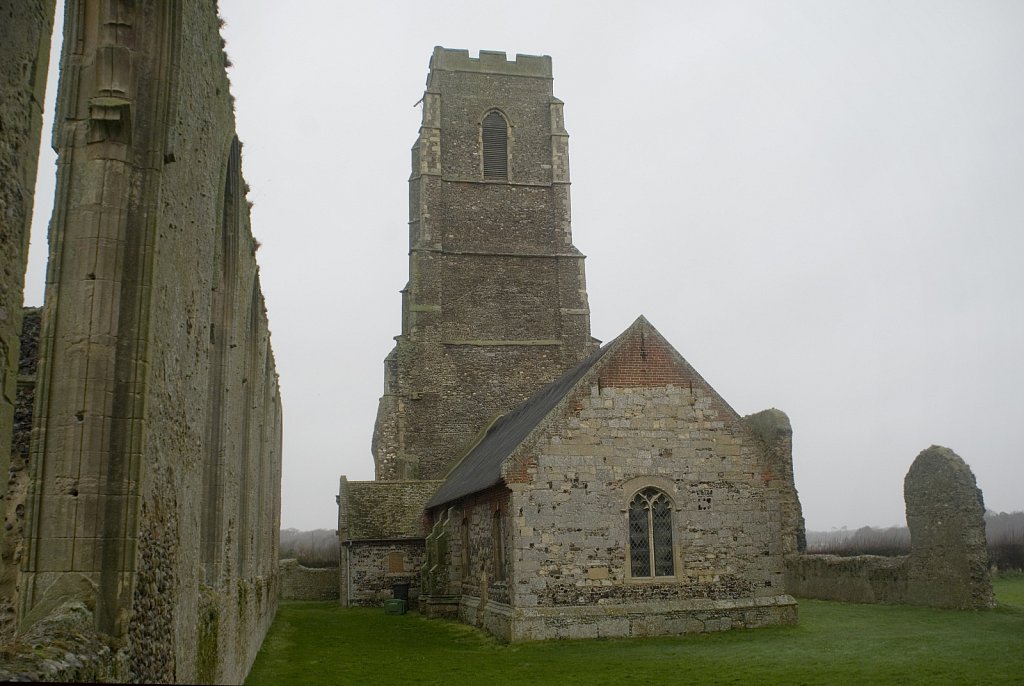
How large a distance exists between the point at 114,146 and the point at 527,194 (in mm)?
28204

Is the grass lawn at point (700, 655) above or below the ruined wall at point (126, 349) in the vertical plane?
below

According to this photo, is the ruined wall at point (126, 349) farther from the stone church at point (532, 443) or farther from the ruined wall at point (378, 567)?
the ruined wall at point (378, 567)

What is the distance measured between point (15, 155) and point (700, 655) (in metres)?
11.6

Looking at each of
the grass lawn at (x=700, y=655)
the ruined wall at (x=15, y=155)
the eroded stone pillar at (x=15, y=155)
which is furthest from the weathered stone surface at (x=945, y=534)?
the ruined wall at (x=15, y=155)

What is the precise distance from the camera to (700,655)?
41.9 feet

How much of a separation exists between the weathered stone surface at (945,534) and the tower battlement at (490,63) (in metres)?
21.6

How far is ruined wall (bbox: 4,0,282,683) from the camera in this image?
185 inches

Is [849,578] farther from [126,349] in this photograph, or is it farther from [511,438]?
[126,349]

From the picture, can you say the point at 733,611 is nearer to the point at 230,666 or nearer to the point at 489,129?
the point at 230,666

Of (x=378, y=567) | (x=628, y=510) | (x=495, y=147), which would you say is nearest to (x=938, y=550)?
(x=628, y=510)

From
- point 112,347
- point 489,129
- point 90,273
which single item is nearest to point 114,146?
point 90,273

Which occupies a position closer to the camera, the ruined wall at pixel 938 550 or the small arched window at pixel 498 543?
the small arched window at pixel 498 543

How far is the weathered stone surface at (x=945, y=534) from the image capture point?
17594mm

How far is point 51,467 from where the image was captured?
473 cm
